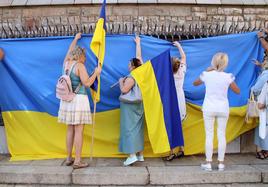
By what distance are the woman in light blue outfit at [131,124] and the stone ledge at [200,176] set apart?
1.50 feet

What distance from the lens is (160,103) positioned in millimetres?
5453

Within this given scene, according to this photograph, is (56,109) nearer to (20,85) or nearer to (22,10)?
(20,85)

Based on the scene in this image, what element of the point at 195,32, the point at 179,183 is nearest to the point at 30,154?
the point at 179,183

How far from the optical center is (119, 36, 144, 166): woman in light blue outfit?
5410 millimetres

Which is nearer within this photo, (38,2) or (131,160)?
(131,160)

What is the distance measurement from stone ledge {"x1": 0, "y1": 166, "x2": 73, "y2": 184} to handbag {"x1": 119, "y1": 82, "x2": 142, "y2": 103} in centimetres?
135

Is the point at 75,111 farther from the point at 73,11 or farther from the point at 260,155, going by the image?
the point at 73,11

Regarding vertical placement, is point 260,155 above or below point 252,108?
below

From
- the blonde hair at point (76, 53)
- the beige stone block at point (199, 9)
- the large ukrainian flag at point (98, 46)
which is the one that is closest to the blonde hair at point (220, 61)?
the large ukrainian flag at point (98, 46)

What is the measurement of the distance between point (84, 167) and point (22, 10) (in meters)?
6.71

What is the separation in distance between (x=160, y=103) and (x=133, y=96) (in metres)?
0.43

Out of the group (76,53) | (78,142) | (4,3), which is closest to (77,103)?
(78,142)

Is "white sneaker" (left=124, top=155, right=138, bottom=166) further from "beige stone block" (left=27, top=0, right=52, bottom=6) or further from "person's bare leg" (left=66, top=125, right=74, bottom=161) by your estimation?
"beige stone block" (left=27, top=0, right=52, bottom=6)

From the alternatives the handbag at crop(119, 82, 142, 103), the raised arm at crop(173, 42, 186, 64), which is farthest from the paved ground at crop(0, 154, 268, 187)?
the raised arm at crop(173, 42, 186, 64)
